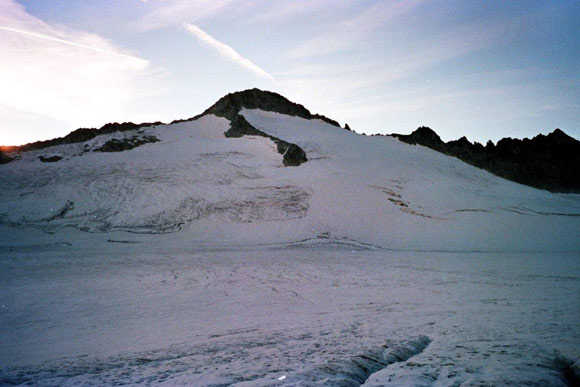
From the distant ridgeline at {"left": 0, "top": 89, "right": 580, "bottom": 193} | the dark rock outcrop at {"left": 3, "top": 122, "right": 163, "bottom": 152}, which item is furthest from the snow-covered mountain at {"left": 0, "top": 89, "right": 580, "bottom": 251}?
the distant ridgeline at {"left": 0, "top": 89, "right": 580, "bottom": 193}

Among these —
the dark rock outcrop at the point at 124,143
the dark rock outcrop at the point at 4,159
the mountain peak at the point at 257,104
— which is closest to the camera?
the dark rock outcrop at the point at 4,159

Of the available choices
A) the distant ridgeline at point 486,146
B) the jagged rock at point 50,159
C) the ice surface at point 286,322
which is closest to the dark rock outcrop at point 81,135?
the distant ridgeline at point 486,146

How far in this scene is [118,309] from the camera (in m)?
6.75

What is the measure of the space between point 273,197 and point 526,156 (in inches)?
1251

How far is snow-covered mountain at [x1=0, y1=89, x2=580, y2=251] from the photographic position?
55.5 feet

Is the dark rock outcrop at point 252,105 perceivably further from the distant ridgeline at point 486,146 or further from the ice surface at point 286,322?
the ice surface at point 286,322

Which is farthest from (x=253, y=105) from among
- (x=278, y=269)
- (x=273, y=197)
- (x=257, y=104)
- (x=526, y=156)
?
(x=278, y=269)

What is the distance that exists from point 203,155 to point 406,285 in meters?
18.2

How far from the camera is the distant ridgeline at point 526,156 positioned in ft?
123

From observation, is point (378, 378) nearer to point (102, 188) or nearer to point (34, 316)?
point (34, 316)

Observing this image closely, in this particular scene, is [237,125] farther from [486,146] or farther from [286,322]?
[486,146]

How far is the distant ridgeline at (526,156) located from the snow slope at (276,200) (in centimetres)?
1109

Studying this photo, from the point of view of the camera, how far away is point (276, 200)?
1920 centimetres

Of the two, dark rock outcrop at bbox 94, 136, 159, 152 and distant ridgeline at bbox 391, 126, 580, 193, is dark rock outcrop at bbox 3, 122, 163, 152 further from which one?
distant ridgeline at bbox 391, 126, 580, 193
